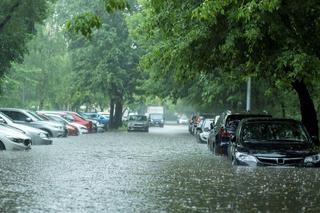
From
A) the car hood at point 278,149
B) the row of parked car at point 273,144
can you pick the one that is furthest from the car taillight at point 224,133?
the car hood at point 278,149

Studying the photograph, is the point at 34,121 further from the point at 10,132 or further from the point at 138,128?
the point at 138,128

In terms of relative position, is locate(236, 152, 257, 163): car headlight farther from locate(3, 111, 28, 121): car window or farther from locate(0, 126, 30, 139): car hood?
locate(3, 111, 28, 121): car window

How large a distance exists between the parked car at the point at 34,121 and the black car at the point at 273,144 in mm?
16573

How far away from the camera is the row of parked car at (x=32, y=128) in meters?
21.0

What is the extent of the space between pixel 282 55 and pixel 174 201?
8.87 m

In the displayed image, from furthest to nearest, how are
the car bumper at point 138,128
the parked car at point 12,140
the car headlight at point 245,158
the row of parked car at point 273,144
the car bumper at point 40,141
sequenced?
the car bumper at point 138,128, the car bumper at point 40,141, the parked car at point 12,140, the car headlight at point 245,158, the row of parked car at point 273,144

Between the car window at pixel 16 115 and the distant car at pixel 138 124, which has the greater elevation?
the car window at pixel 16 115

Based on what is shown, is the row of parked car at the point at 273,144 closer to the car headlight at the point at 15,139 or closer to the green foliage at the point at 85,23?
the green foliage at the point at 85,23

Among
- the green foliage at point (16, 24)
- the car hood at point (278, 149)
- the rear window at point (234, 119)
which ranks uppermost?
the green foliage at point (16, 24)

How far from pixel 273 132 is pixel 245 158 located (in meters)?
1.44

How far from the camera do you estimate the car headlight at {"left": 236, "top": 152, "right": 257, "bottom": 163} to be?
14.0 m

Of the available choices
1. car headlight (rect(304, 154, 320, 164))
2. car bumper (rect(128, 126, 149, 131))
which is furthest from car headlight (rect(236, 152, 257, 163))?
car bumper (rect(128, 126, 149, 131))

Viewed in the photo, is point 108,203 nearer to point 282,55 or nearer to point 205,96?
point 282,55

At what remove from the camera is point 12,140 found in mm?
20797
